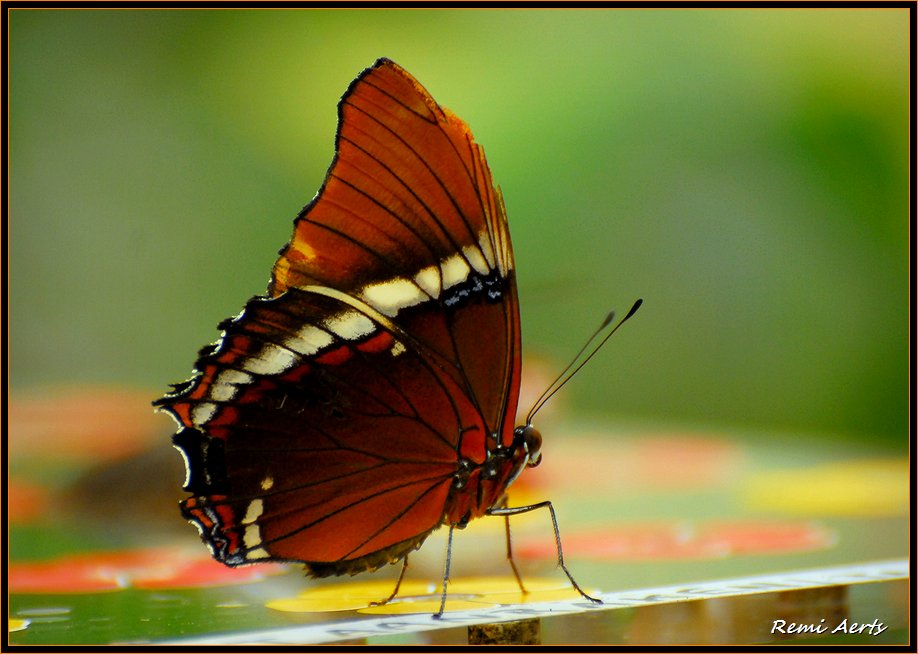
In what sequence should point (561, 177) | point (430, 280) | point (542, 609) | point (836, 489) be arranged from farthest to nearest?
point (561, 177), point (836, 489), point (430, 280), point (542, 609)

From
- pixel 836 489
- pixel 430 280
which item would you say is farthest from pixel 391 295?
pixel 836 489

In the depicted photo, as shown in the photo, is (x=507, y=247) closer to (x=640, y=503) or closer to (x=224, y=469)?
(x=224, y=469)

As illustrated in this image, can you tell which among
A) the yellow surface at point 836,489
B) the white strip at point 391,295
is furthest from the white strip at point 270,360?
the yellow surface at point 836,489

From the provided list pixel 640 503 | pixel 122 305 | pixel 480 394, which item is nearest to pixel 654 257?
pixel 640 503

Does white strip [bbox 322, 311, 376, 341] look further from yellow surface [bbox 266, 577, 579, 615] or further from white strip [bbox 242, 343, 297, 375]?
yellow surface [bbox 266, 577, 579, 615]

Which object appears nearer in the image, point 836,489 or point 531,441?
point 531,441

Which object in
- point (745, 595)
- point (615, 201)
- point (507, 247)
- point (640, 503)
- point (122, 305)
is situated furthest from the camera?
point (615, 201)

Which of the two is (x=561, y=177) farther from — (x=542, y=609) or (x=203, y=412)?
(x=542, y=609)
